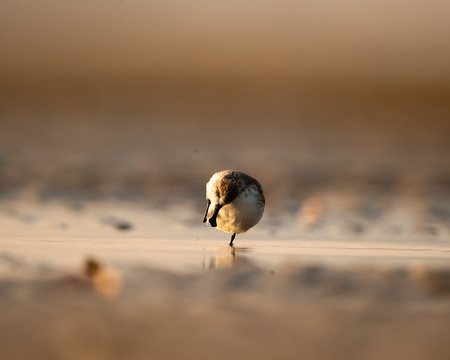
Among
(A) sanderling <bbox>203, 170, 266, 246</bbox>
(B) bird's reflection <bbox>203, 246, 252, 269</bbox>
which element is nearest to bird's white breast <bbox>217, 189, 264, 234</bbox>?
(A) sanderling <bbox>203, 170, 266, 246</bbox>

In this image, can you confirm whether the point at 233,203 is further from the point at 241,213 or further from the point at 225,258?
the point at 225,258

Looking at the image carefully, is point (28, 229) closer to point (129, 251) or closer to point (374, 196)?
point (129, 251)

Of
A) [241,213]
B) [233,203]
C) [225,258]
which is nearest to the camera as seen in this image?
Answer: [225,258]

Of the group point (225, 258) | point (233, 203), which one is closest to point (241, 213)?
point (233, 203)

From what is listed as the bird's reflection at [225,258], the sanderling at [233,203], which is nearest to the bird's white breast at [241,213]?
the sanderling at [233,203]

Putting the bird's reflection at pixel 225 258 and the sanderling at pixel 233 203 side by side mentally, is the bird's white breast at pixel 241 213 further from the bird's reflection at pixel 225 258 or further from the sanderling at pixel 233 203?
the bird's reflection at pixel 225 258

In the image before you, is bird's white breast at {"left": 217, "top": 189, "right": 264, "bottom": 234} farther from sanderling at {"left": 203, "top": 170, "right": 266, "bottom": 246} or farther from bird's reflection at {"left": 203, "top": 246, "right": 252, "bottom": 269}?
bird's reflection at {"left": 203, "top": 246, "right": 252, "bottom": 269}

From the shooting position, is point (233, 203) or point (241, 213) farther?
point (233, 203)

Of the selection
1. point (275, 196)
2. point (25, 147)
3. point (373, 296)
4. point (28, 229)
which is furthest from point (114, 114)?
point (373, 296)
